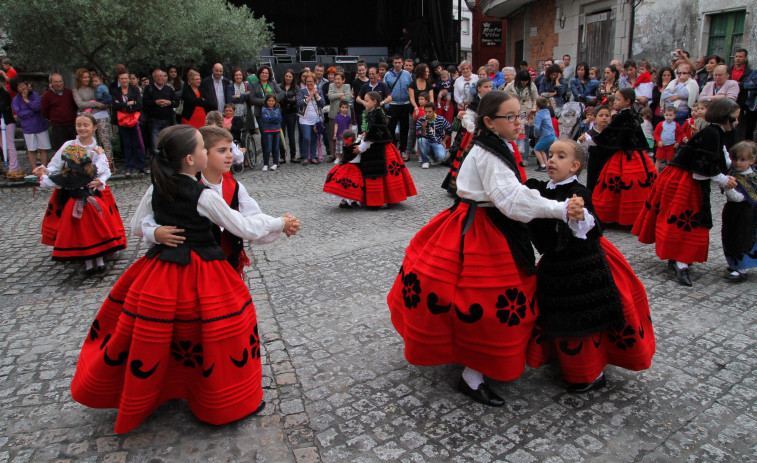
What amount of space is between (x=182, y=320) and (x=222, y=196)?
892 mm

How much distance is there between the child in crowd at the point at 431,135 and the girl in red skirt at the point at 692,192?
6464 mm

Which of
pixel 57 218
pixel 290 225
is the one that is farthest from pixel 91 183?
pixel 290 225

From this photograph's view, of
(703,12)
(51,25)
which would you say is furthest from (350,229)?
(703,12)

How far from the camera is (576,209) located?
2881 mm

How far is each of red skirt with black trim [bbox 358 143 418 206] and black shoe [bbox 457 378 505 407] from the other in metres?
5.17

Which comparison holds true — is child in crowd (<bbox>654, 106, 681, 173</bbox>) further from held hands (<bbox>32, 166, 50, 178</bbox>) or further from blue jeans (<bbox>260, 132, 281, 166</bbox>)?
held hands (<bbox>32, 166, 50, 178</bbox>)

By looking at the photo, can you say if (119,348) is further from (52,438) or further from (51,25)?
(51,25)

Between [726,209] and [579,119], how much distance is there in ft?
21.8

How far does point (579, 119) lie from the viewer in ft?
38.2

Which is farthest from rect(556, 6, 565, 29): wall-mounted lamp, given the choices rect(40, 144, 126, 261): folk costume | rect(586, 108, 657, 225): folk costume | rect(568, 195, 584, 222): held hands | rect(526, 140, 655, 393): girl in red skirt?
rect(568, 195, 584, 222): held hands

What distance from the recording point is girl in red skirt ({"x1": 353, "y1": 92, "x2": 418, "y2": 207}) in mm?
8320

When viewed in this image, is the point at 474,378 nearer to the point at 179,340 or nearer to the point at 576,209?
the point at 576,209

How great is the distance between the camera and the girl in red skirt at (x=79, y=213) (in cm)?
573

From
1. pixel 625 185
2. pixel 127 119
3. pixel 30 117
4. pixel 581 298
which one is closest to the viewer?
pixel 581 298
